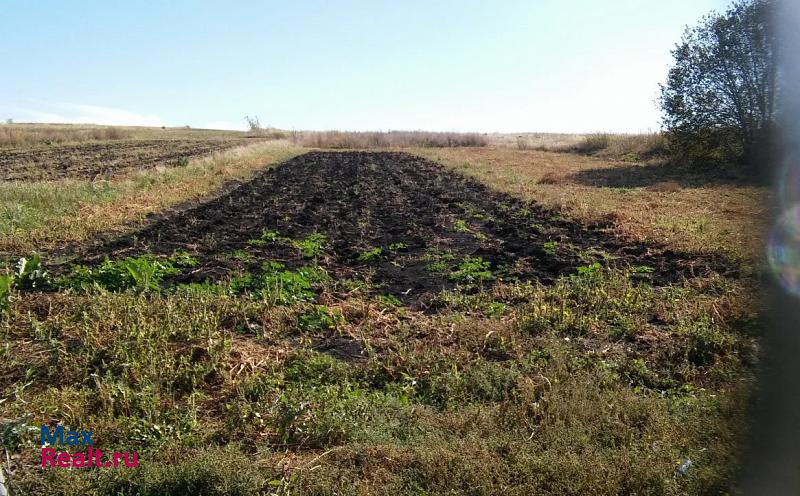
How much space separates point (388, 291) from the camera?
5.91 metres

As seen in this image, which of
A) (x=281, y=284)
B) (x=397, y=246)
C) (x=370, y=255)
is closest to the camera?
(x=281, y=284)

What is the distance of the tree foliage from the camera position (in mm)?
16678

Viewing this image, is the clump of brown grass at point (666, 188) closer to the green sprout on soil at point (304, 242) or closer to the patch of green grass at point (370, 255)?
the patch of green grass at point (370, 255)

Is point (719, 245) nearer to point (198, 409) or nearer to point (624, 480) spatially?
point (624, 480)

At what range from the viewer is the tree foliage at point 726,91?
16678 millimetres

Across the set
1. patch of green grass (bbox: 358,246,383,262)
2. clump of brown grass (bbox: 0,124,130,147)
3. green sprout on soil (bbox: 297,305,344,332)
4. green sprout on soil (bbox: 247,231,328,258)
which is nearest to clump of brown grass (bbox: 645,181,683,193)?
patch of green grass (bbox: 358,246,383,262)

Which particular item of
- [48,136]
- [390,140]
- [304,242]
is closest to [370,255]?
[304,242]

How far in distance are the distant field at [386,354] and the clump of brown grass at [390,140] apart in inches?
1643

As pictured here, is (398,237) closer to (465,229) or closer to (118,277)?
(465,229)

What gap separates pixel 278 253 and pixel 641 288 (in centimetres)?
520

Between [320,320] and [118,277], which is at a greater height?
[118,277]

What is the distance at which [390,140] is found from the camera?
168 feet

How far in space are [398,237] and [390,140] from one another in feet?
144

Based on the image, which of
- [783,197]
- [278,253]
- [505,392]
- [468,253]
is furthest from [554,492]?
[783,197]
